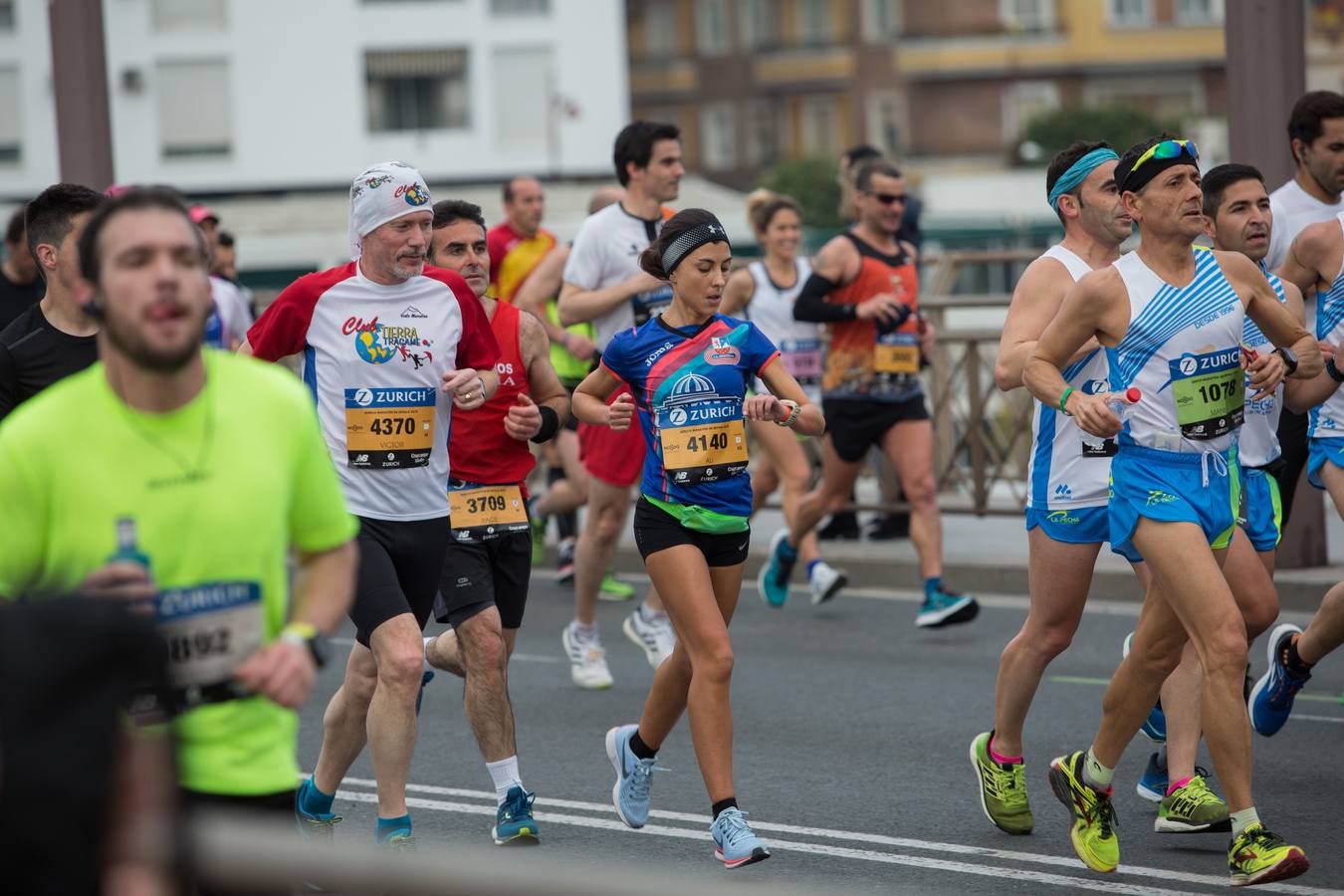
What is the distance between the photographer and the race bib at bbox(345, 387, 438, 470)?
6.64 m

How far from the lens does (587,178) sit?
61938 millimetres

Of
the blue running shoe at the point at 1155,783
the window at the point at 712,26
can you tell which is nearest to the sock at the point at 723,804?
the blue running shoe at the point at 1155,783

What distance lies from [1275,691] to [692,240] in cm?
285

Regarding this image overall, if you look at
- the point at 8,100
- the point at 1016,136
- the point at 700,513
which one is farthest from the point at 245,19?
the point at 700,513

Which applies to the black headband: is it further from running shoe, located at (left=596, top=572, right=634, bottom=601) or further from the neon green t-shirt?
running shoe, located at (left=596, top=572, right=634, bottom=601)

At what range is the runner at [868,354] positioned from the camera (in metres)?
11.2

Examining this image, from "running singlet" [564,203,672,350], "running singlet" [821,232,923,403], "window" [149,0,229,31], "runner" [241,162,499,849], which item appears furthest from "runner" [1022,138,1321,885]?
"window" [149,0,229,31]

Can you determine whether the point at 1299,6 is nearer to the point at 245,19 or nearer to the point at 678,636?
the point at 678,636

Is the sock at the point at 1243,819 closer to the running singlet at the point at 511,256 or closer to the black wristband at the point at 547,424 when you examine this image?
the black wristband at the point at 547,424

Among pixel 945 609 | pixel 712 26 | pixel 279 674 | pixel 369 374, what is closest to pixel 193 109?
pixel 712 26

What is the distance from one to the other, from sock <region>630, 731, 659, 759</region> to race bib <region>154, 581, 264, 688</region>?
3.07 meters

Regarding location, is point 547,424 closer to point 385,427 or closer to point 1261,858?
point 385,427

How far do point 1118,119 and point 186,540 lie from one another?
202 ft

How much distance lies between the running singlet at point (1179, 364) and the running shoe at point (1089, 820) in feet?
3.39
